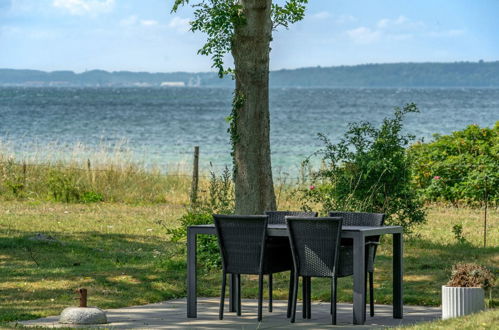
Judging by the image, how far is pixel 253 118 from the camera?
12.2 m

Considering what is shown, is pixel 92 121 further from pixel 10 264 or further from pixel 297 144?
pixel 10 264

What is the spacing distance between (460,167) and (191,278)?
10.6 metres

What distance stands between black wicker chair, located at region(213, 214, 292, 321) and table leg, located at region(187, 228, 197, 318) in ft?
0.85

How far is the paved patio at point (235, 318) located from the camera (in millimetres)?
8023

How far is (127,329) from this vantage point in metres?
7.79

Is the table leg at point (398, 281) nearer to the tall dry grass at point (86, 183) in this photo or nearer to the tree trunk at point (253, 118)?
the tree trunk at point (253, 118)

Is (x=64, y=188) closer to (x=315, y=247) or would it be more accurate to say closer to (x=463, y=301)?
(x=315, y=247)

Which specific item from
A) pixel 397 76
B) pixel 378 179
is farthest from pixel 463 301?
pixel 397 76

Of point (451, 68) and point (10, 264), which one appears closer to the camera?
point (10, 264)

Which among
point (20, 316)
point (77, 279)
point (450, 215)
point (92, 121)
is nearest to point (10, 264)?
point (77, 279)

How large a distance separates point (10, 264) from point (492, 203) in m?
9.48

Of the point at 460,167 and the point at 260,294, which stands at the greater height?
the point at 460,167

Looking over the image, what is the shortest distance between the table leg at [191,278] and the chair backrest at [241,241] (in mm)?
320

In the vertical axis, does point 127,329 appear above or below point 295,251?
below
